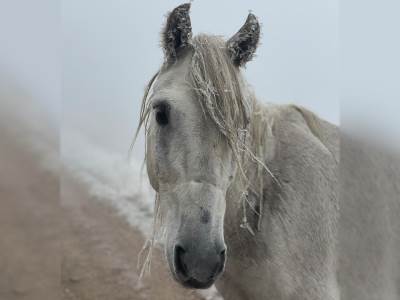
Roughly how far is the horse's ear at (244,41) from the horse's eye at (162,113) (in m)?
0.22

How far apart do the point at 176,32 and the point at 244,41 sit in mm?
172

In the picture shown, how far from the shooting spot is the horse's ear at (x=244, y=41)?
113 centimetres

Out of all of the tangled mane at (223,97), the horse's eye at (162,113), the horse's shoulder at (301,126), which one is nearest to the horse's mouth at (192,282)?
the tangled mane at (223,97)

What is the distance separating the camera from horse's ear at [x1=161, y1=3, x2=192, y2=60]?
1102mm

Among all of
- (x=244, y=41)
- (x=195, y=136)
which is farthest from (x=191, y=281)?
(x=244, y=41)

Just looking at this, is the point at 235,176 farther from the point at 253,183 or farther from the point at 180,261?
the point at 180,261

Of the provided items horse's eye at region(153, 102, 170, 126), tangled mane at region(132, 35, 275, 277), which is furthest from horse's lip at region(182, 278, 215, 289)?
horse's eye at region(153, 102, 170, 126)

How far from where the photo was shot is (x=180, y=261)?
932 millimetres

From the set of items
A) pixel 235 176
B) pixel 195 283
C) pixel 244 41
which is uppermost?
pixel 244 41

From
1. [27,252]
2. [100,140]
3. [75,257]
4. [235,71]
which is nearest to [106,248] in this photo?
[75,257]

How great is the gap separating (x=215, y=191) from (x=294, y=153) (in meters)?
0.40

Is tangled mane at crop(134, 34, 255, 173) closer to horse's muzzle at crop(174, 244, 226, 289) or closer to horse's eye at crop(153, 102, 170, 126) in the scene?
horse's eye at crop(153, 102, 170, 126)

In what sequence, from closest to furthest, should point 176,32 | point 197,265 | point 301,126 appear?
point 197,265, point 176,32, point 301,126

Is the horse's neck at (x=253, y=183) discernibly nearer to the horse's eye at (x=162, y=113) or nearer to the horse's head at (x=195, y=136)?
the horse's head at (x=195, y=136)
